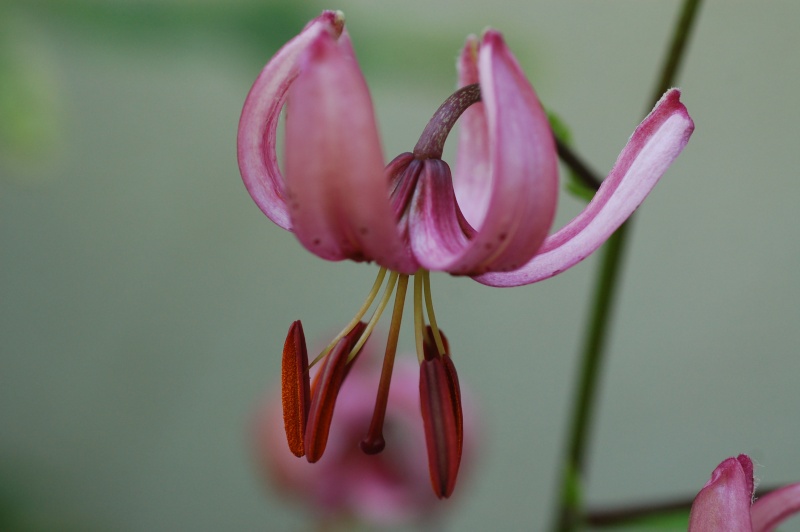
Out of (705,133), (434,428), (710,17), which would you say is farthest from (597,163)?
(434,428)

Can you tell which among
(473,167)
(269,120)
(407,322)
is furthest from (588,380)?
(407,322)

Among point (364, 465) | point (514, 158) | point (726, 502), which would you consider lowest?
point (364, 465)

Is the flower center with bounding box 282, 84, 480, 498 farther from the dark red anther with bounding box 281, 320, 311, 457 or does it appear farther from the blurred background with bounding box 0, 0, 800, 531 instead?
the blurred background with bounding box 0, 0, 800, 531

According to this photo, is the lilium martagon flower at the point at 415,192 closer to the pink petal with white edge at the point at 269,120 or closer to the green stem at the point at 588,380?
the pink petal with white edge at the point at 269,120

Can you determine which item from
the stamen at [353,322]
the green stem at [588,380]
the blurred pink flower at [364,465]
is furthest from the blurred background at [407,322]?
the stamen at [353,322]

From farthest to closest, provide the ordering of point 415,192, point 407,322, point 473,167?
point 407,322 < point 473,167 < point 415,192

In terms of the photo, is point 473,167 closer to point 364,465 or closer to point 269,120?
point 269,120

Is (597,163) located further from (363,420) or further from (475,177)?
(475,177)
